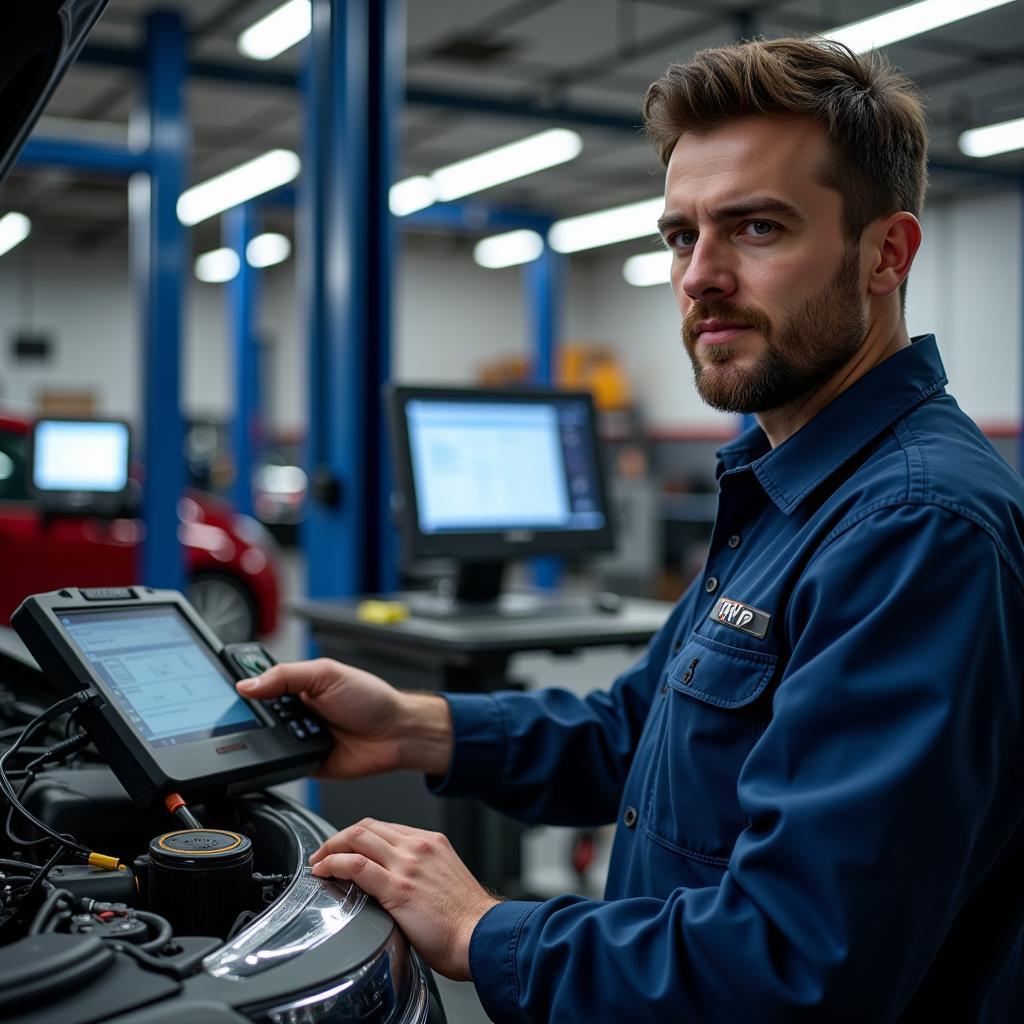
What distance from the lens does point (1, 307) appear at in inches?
537

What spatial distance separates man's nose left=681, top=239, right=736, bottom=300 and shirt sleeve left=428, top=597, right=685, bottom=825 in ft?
1.29

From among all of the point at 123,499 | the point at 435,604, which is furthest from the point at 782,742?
the point at 123,499

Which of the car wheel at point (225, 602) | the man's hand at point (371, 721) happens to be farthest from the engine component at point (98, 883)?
the car wheel at point (225, 602)

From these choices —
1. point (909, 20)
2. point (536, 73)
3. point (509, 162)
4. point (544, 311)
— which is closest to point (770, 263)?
point (909, 20)

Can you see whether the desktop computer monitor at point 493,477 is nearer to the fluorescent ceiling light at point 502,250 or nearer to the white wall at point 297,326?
the fluorescent ceiling light at point 502,250

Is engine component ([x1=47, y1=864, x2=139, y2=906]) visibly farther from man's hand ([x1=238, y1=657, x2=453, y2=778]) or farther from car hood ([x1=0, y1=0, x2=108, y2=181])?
car hood ([x1=0, y1=0, x2=108, y2=181])

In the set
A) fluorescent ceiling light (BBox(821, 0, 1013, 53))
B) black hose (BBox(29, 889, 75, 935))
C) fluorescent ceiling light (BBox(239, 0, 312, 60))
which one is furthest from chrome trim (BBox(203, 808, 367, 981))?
fluorescent ceiling light (BBox(239, 0, 312, 60))

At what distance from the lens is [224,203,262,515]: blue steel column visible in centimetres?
933

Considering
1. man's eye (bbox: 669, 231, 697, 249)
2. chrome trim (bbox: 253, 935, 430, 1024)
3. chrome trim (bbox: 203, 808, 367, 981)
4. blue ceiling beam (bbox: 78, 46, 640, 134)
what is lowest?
chrome trim (bbox: 253, 935, 430, 1024)

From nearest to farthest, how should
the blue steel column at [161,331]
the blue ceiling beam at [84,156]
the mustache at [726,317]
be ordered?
the mustache at [726,317] < the blue ceiling beam at [84,156] < the blue steel column at [161,331]

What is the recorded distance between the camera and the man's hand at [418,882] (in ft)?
3.15

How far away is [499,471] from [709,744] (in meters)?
1.73

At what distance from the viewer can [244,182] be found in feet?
31.2

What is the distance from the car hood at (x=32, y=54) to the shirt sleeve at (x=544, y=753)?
2.49 ft
